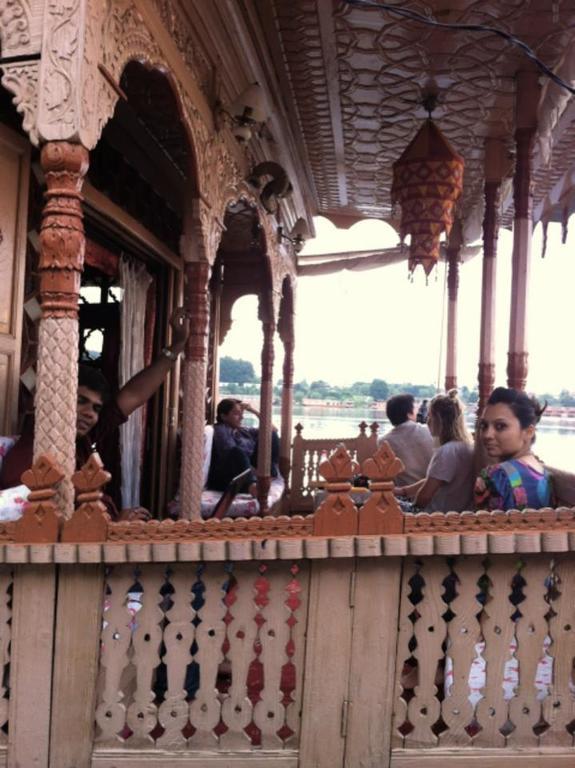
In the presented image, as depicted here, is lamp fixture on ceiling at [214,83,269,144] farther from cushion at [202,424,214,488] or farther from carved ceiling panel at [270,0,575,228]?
cushion at [202,424,214,488]

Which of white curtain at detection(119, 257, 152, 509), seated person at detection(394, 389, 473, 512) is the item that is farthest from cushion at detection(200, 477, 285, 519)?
seated person at detection(394, 389, 473, 512)

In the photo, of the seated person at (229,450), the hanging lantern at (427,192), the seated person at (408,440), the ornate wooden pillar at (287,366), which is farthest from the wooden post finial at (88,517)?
the ornate wooden pillar at (287,366)

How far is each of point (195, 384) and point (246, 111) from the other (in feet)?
5.98

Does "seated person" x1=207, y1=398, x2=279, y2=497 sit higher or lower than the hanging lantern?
lower

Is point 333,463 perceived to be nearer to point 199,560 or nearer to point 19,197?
point 199,560

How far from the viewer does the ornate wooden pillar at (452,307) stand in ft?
29.6

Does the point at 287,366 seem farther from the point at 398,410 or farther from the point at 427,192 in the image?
the point at 427,192

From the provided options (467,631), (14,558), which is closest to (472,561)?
(467,631)

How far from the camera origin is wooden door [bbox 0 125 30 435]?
351cm

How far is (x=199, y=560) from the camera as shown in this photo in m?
1.90

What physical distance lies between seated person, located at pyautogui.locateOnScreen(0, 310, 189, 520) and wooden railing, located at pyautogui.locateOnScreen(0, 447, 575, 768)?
107 centimetres

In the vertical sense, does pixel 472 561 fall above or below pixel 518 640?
above

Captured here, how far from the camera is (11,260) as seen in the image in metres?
3.59

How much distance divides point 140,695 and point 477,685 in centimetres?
113
